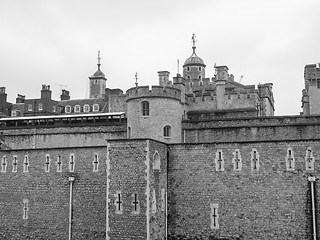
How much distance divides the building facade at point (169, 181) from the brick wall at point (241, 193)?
54 mm

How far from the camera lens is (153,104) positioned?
3309 centimetres

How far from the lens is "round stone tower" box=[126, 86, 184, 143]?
32.8 meters

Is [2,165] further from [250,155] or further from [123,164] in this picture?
[250,155]

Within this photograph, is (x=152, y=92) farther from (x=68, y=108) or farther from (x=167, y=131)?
(x=68, y=108)

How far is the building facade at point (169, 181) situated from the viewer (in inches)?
998

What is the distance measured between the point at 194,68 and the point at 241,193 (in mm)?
42016

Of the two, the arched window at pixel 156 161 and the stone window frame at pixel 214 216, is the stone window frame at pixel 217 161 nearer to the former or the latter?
the stone window frame at pixel 214 216

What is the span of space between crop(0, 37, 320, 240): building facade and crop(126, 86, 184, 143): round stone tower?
0.24ft

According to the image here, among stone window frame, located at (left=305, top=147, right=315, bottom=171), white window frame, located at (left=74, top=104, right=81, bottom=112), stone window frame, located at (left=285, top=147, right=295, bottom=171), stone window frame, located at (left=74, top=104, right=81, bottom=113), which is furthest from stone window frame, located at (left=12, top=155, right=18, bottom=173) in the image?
white window frame, located at (left=74, top=104, right=81, bottom=112)

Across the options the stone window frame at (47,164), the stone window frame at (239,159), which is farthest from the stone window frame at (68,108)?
the stone window frame at (239,159)

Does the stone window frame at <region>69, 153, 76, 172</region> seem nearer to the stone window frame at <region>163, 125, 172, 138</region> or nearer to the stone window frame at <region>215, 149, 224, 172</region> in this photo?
the stone window frame at <region>163, 125, 172, 138</region>

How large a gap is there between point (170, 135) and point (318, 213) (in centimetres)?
1204

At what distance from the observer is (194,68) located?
2628 inches

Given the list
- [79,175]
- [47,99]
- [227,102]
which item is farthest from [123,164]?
[47,99]
